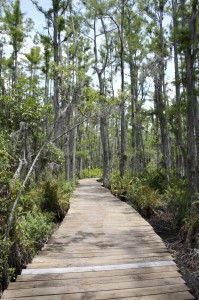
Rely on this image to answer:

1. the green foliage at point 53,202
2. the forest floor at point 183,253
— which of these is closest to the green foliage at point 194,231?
the forest floor at point 183,253

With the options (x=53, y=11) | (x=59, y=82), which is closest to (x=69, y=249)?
(x=59, y=82)

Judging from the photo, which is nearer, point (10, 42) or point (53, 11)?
point (53, 11)

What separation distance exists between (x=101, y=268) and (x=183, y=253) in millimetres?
1974

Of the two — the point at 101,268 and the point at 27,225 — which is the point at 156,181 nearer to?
the point at 27,225

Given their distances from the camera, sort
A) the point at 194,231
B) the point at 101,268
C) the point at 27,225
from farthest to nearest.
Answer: the point at 27,225 → the point at 194,231 → the point at 101,268

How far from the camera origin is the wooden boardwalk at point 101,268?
3680mm

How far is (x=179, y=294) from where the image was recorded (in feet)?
12.0

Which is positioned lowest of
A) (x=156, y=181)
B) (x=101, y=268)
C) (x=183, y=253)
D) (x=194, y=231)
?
(x=183, y=253)

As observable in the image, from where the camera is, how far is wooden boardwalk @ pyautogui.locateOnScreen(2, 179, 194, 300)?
3.68 metres

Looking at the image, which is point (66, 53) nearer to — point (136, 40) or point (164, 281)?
point (136, 40)

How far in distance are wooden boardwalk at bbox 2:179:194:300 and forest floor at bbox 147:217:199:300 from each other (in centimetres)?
32

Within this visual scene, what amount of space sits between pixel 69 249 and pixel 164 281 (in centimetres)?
206

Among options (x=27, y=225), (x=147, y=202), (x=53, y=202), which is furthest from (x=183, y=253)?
(x=53, y=202)

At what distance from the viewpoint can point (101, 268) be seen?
4.47 meters
